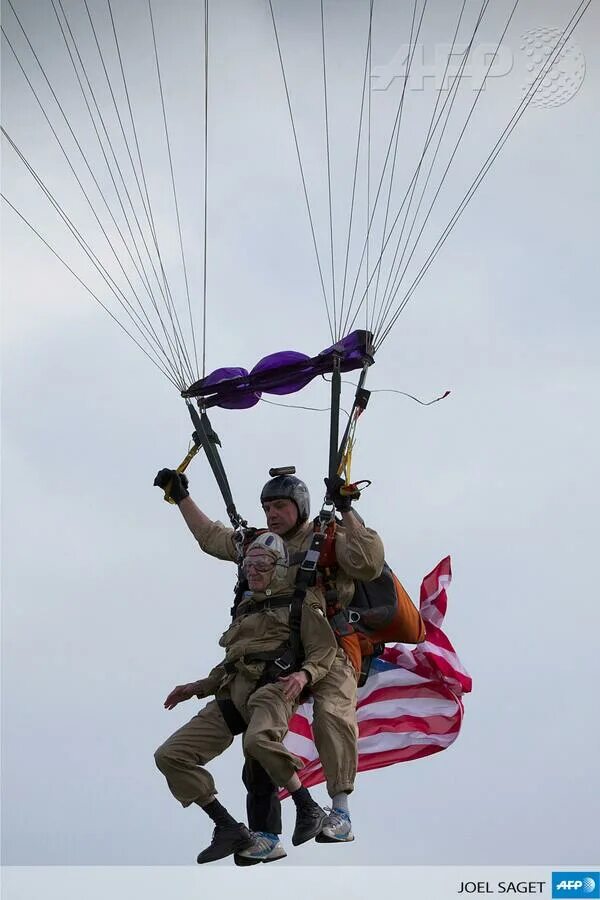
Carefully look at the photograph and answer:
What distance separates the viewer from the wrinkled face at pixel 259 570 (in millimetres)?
10984

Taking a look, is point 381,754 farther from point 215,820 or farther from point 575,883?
point 575,883

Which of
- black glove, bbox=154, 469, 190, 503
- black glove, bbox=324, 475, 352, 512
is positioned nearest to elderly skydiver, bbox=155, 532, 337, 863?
black glove, bbox=324, 475, 352, 512

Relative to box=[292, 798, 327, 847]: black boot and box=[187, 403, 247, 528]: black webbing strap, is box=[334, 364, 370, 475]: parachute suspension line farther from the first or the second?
box=[292, 798, 327, 847]: black boot

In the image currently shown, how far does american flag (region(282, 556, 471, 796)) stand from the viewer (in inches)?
498

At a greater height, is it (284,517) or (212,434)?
(212,434)

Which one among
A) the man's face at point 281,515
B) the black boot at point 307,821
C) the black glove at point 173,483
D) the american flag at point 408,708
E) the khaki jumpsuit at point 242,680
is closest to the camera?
the black boot at point 307,821

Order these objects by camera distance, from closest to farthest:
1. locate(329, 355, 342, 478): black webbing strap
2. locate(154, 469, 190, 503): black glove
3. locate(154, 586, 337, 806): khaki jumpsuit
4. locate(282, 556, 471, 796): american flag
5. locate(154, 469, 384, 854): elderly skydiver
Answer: locate(154, 469, 384, 854): elderly skydiver, locate(154, 586, 337, 806): khaki jumpsuit, locate(329, 355, 342, 478): black webbing strap, locate(154, 469, 190, 503): black glove, locate(282, 556, 471, 796): american flag

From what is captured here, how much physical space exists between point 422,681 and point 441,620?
537 millimetres

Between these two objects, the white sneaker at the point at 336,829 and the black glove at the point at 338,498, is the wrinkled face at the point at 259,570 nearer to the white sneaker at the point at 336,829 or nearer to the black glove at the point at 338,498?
the black glove at the point at 338,498

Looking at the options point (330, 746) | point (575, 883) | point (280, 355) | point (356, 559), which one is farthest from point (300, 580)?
point (575, 883)

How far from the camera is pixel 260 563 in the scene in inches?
433

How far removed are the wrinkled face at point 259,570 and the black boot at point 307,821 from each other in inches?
60.9

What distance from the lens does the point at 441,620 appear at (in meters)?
13.0

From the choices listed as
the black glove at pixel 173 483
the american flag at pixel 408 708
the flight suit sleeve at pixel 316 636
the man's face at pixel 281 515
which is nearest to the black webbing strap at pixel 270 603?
the flight suit sleeve at pixel 316 636
